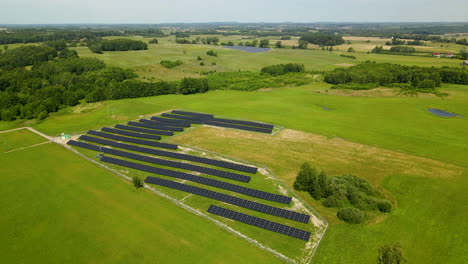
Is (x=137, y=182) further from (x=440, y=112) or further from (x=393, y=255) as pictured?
(x=440, y=112)

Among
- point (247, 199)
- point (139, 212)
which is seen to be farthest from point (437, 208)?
point (139, 212)

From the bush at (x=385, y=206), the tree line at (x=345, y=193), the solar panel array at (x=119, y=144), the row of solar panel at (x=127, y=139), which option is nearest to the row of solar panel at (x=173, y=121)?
the row of solar panel at (x=127, y=139)

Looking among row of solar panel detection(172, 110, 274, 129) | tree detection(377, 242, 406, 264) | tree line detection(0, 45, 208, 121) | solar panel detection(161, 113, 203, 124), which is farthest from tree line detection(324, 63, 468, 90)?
tree detection(377, 242, 406, 264)

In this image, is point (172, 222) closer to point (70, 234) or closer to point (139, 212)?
point (139, 212)

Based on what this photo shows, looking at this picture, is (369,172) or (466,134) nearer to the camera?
(369,172)

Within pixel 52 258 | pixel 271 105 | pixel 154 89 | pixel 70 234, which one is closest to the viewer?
pixel 52 258

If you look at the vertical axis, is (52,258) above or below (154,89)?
below

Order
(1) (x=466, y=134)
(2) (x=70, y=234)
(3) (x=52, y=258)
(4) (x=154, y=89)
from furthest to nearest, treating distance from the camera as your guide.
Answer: (4) (x=154, y=89), (1) (x=466, y=134), (2) (x=70, y=234), (3) (x=52, y=258)
